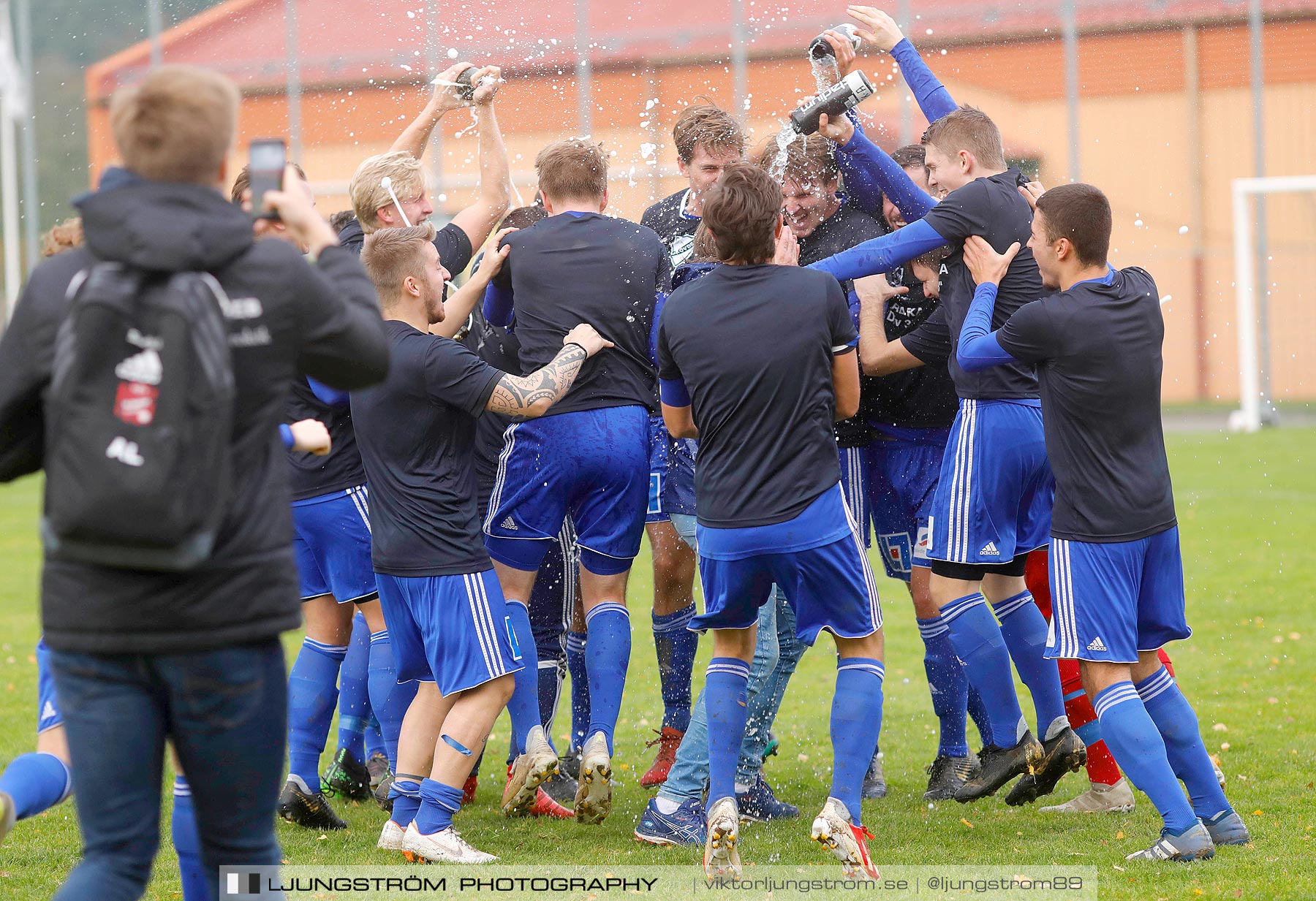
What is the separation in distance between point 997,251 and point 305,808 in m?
3.47

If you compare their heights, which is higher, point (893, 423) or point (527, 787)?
point (893, 423)

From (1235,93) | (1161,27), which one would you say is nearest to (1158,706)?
(1161,27)

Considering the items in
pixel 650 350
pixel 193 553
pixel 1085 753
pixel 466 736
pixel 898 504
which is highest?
pixel 650 350

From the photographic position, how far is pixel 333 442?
5648 mm

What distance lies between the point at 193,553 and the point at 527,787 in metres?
2.77

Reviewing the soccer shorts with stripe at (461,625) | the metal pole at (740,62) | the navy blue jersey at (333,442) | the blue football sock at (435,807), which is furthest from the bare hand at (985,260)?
the metal pole at (740,62)

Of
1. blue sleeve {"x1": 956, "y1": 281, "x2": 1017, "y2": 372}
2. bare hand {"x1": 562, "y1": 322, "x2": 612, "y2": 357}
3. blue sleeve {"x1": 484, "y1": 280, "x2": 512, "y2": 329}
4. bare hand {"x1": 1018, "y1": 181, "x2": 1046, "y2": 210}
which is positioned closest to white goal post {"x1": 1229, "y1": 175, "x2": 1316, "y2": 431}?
bare hand {"x1": 1018, "y1": 181, "x2": 1046, "y2": 210}

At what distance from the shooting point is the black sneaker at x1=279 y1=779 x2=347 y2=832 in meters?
5.32

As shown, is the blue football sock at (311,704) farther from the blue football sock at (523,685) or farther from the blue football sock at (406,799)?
the blue football sock at (523,685)

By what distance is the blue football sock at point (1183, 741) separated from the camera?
186 inches

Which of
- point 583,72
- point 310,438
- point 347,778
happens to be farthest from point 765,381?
point 583,72

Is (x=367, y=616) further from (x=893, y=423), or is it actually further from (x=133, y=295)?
(x=133, y=295)

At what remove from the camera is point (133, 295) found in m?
2.60

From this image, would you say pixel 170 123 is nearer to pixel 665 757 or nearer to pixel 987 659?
pixel 987 659
